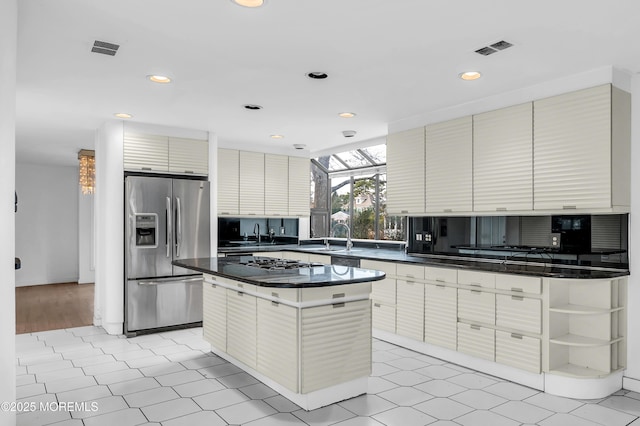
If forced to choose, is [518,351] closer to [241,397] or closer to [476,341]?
[476,341]

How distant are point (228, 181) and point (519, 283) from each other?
14.1 feet

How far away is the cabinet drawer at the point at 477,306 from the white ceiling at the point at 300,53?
6.15 feet

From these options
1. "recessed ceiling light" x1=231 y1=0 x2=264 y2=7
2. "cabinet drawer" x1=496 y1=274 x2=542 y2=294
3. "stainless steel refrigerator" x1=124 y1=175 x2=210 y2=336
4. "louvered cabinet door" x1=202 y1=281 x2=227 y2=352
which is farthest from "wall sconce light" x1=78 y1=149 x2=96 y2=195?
"cabinet drawer" x1=496 y1=274 x2=542 y2=294

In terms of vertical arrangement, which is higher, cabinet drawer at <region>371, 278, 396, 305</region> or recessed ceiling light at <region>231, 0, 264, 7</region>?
recessed ceiling light at <region>231, 0, 264, 7</region>

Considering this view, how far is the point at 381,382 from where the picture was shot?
3.70 m

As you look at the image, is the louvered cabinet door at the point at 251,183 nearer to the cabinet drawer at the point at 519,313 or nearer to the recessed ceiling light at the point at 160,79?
the recessed ceiling light at the point at 160,79

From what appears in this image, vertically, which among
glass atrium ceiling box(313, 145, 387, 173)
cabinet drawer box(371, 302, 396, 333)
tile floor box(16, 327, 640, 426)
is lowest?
tile floor box(16, 327, 640, 426)

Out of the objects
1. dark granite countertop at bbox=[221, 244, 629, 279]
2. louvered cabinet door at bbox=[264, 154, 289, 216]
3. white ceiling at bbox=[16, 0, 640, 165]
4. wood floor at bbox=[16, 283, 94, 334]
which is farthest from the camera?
louvered cabinet door at bbox=[264, 154, 289, 216]

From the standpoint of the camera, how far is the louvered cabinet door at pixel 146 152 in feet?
17.7

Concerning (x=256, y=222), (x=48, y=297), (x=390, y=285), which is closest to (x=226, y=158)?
(x=256, y=222)

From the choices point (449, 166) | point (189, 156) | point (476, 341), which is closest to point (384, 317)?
point (476, 341)

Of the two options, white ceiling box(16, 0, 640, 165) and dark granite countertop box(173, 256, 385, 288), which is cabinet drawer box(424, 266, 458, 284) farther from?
white ceiling box(16, 0, 640, 165)

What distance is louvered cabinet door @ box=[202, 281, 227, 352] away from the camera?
4109mm

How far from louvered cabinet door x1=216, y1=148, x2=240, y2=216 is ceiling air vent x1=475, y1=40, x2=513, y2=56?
4.24 m
